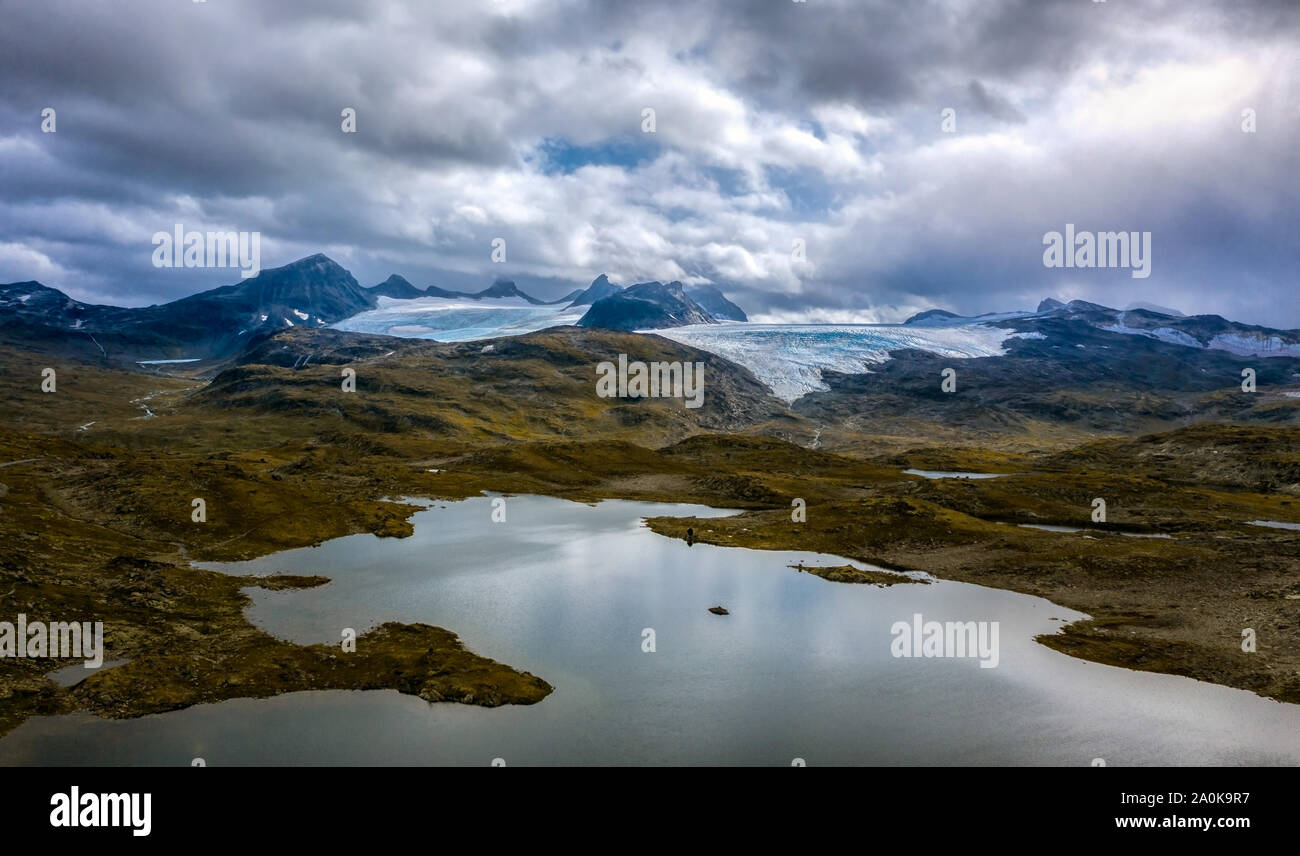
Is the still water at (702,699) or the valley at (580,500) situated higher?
the valley at (580,500)

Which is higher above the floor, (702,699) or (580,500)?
(580,500)

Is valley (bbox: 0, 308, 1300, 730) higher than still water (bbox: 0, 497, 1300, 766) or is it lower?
higher

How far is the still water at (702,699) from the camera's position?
36.5 meters

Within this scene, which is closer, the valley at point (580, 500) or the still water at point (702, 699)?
the still water at point (702, 699)

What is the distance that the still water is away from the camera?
36.5 metres

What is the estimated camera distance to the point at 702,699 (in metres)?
42.6

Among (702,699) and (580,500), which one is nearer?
(702,699)

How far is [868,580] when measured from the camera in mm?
73750

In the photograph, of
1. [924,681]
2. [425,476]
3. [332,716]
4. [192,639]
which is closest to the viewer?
[332,716]

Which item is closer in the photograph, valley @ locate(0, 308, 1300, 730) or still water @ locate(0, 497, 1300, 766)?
still water @ locate(0, 497, 1300, 766)
